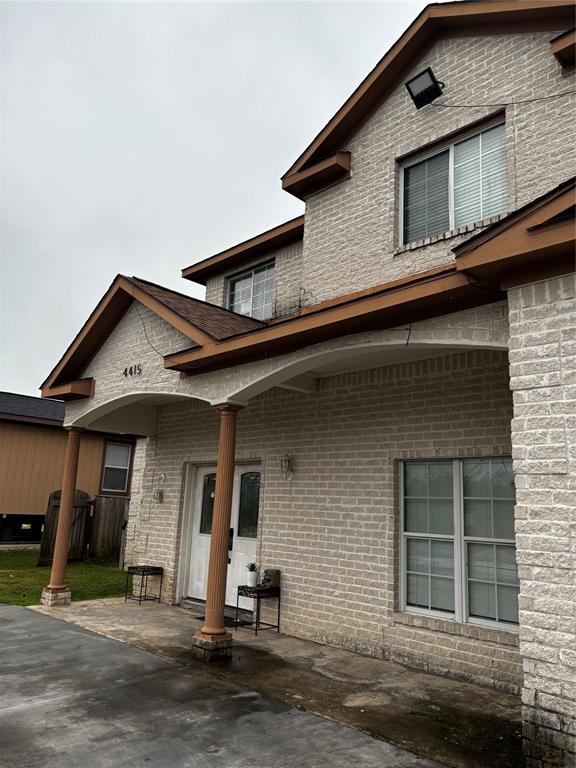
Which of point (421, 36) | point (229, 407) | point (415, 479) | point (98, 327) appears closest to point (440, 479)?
point (415, 479)

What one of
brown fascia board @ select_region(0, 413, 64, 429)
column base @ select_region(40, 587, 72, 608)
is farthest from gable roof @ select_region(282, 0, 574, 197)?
brown fascia board @ select_region(0, 413, 64, 429)

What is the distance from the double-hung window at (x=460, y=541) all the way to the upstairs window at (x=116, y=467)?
1413cm

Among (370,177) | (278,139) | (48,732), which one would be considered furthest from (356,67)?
(48,732)

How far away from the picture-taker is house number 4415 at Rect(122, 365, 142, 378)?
8.70 meters

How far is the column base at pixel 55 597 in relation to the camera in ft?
30.2

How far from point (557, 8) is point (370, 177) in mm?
2647

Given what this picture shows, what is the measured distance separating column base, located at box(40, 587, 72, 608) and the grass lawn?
0.29 m

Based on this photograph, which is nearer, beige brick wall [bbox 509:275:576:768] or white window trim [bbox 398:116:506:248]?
beige brick wall [bbox 509:275:576:768]

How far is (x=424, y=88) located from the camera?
7.04 m

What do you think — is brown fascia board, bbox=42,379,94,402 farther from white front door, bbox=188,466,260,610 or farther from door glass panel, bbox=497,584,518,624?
door glass panel, bbox=497,584,518,624

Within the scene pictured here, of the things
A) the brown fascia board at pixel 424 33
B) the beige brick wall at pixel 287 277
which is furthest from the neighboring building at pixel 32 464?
the brown fascia board at pixel 424 33

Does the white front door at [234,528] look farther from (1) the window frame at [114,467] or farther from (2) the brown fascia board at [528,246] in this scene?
(1) the window frame at [114,467]

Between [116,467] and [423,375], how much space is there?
14.6 m

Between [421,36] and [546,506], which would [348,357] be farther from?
[421,36]
